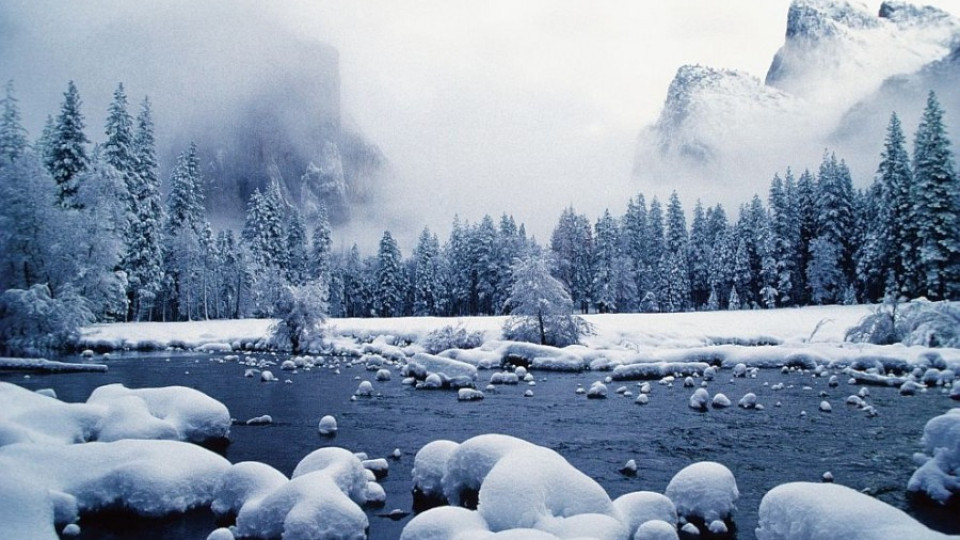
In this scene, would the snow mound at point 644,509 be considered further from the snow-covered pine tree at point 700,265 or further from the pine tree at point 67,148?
the snow-covered pine tree at point 700,265

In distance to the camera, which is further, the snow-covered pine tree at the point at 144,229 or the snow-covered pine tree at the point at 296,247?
the snow-covered pine tree at the point at 296,247

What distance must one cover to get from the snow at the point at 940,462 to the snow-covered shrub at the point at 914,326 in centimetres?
1865

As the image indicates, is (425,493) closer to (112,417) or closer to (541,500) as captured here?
(541,500)

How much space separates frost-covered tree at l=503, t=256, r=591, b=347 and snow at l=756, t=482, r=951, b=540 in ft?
80.2

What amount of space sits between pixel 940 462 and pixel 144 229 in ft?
155

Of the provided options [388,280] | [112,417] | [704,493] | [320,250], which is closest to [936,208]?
[704,493]

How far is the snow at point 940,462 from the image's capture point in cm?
772

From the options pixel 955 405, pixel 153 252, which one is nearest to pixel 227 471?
pixel 955 405

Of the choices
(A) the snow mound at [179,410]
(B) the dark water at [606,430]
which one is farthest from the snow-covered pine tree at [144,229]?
(A) the snow mound at [179,410]

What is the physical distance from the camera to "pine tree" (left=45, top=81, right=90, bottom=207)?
1502 inches

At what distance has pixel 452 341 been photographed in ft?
102

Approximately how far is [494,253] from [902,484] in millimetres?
56393

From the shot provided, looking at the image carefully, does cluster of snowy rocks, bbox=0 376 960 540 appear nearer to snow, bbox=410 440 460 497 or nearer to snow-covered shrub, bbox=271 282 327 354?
snow, bbox=410 440 460 497

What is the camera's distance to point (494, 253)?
2530 inches
